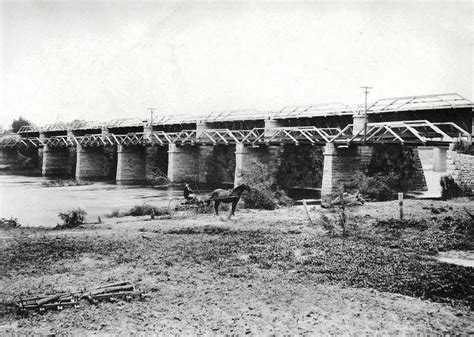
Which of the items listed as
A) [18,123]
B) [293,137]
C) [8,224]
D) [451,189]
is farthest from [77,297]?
[18,123]

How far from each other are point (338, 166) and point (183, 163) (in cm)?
1903

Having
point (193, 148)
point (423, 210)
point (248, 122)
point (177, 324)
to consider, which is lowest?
point (177, 324)

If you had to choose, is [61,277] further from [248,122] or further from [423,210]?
[248,122]

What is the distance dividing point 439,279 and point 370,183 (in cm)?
1585

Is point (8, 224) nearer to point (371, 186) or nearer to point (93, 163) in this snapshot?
point (371, 186)

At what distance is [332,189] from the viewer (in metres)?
24.5

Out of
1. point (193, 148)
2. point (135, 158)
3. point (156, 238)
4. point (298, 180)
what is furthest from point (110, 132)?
point (156, 238)

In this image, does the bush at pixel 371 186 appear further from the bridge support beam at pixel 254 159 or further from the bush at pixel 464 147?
the bridge support beam at pixel 254 159

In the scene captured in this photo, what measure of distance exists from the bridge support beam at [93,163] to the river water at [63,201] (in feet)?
43.0

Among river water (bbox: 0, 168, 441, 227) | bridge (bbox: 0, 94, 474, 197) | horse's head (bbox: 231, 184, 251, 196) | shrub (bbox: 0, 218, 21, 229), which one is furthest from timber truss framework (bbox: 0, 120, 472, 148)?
shrub (bbox: 0, 218, 21, 229)

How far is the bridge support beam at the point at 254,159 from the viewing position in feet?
104

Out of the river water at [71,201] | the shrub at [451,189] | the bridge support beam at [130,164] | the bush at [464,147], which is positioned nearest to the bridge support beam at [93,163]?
the bridge support beam at [130,164]

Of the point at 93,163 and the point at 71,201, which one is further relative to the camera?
the point at 93,163

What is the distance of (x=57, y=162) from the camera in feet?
188
